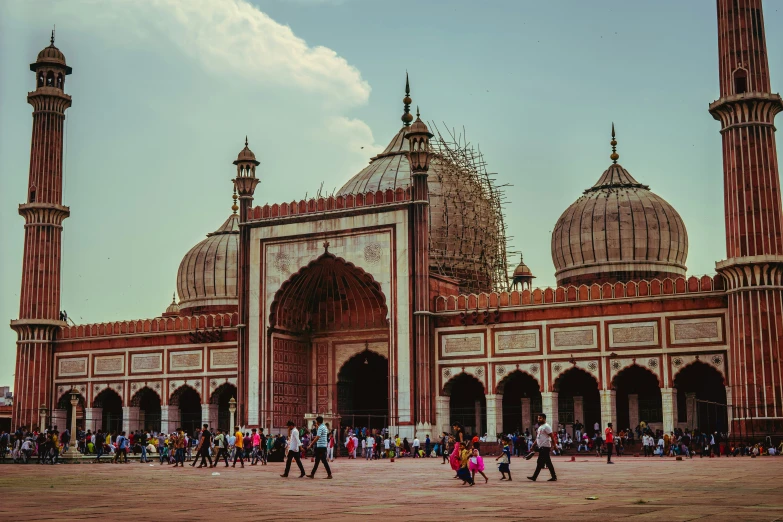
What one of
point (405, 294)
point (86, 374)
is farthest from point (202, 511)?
point (86, 374)

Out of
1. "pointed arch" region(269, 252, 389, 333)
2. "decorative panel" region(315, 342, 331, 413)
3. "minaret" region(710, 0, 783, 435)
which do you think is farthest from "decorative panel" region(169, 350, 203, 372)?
"minaret" region(710, 0, 783, 435)

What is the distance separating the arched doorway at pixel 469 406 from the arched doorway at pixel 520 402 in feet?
2.27

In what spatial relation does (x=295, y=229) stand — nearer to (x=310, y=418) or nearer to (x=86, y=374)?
(x=310, y=418)

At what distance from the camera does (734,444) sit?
2192cm

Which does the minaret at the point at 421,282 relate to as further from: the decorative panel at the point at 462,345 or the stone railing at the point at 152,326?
the stone railing at the point at 152,326

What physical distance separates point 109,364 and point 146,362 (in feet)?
5.03

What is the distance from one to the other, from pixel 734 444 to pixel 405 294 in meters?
9.23

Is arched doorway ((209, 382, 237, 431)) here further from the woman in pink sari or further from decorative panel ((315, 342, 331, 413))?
the woman in pink sari

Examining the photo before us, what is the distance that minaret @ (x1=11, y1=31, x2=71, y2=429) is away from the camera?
32031mm

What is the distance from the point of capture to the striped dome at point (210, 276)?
118 feet

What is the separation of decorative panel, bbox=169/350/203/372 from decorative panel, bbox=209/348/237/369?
1.53 feet

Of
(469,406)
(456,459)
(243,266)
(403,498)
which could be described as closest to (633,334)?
(469,406)

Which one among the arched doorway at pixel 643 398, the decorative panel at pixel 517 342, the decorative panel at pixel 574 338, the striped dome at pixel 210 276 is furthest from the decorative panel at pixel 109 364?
the arched doorway at pixel 643 398

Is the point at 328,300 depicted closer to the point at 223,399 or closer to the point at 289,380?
the point at 289,380
